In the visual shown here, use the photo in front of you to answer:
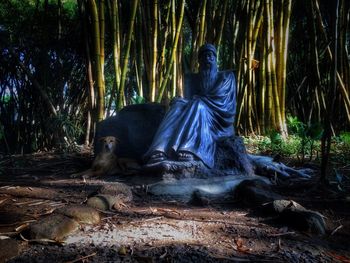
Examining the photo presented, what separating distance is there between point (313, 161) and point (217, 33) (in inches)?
90.0

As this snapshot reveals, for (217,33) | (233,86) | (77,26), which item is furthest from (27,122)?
(233,86)

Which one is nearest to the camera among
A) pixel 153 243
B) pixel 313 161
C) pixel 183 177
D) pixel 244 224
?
pixel 153 243

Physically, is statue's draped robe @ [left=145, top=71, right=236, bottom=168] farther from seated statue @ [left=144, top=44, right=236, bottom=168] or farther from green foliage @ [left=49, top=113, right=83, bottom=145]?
green foliage @ [left=49, top=113, right=83, bottom=145]

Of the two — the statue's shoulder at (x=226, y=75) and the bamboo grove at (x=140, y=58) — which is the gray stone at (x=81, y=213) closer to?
the statue's shoulder at (x=226, y=75)

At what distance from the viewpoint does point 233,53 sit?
215 inches

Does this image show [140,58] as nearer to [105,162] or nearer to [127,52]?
[127,52]

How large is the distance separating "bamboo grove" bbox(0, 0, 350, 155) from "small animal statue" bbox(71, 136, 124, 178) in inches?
26.4

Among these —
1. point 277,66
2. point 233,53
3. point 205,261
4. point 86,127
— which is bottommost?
point 205,261

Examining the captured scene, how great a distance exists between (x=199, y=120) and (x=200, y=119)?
0.6 inches

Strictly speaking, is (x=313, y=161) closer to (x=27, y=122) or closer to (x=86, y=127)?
(x=86, y=127)

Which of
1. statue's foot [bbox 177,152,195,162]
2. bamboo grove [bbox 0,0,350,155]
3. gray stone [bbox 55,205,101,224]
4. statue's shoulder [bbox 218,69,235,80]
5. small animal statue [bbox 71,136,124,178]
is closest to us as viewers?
gray stone [bbox 55,205,101,224]

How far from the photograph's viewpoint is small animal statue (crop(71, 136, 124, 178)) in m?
3.20

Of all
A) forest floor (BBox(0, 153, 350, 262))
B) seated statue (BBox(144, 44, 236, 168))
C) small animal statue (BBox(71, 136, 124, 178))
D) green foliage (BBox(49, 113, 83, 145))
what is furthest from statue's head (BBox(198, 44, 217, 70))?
green foliage (BBox(49, 113, 83, 145))

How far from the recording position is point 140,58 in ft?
16.5
